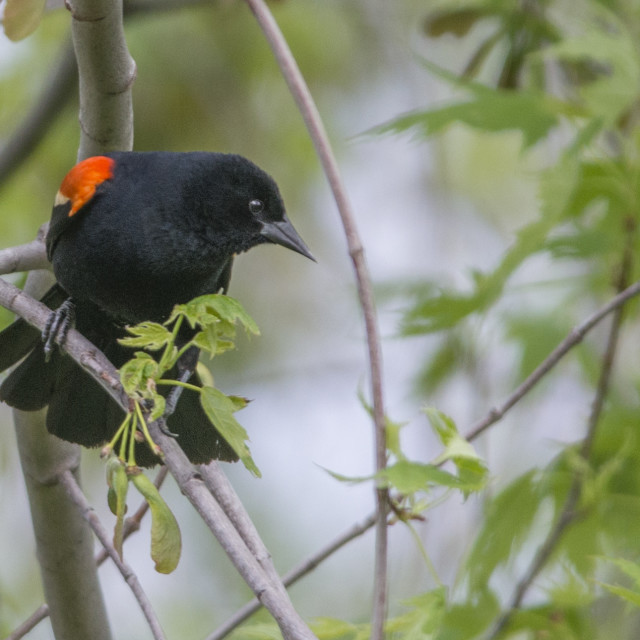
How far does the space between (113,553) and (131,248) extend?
3.90 ft

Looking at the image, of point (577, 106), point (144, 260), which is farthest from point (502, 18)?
point (144, 260)

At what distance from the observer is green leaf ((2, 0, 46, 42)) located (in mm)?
1846

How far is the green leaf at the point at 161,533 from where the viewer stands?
4.63 ft

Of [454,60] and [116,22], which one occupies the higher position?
[454,60]

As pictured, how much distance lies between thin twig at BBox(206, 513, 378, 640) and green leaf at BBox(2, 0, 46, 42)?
124 cm

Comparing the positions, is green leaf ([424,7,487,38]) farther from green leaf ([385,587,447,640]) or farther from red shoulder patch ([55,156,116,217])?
green leaf ([385,587,447,640])

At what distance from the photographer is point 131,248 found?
102 inches

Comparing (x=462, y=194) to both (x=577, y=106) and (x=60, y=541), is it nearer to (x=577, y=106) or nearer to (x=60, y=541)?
(x=577, y=106)

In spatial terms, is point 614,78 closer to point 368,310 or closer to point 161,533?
point 368,310

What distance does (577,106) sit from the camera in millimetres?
2637

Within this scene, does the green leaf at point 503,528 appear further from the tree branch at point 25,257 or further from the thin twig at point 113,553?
the tree branch at point 25,257

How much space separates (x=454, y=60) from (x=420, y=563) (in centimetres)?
353

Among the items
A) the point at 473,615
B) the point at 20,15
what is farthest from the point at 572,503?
the point at 20,15

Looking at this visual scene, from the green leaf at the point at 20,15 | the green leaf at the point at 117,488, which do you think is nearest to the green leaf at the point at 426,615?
the green leaf at the point at 117,488
